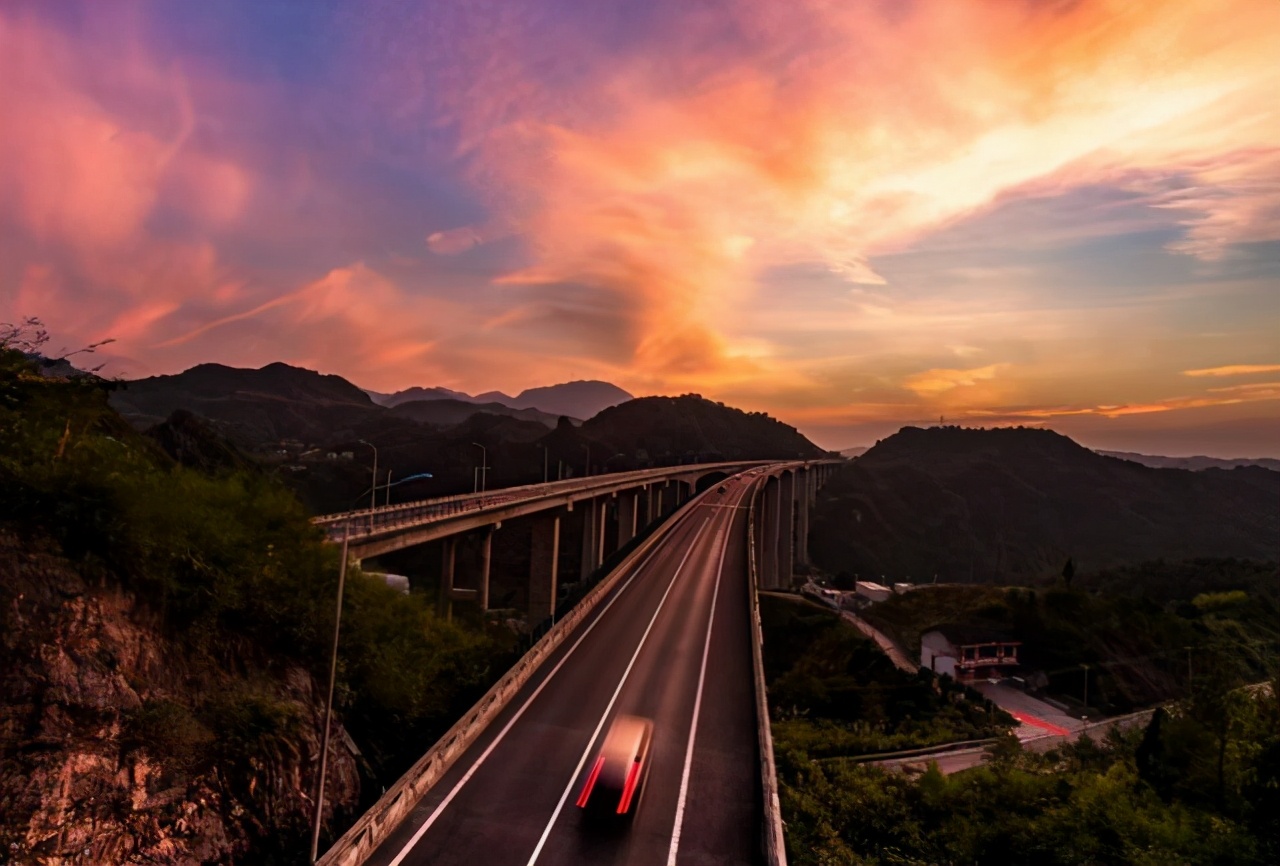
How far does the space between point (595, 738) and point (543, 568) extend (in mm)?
41295

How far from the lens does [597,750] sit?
24.4m

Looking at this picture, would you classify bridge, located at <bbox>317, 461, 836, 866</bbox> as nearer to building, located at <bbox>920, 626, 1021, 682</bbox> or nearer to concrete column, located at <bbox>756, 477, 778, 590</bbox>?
building, located at <bbox>920, 626, 1021, 682</bbox>

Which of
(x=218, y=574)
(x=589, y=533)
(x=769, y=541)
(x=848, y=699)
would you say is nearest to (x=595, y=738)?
(x=218, y=574)

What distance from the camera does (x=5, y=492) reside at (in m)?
20.0

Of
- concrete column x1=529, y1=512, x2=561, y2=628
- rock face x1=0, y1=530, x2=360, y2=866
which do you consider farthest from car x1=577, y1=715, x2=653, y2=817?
concrete column x1=529, y1=512, x2=561, y2=628

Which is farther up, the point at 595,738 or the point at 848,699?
the point at 595,738

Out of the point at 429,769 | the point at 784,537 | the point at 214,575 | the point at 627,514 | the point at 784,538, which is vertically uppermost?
the point at 214,575

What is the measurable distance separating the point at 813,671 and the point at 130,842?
59300mm

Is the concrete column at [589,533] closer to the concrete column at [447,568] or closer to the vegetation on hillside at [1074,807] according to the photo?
the concrete column at [447,568]

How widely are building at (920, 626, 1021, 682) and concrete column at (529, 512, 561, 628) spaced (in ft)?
172

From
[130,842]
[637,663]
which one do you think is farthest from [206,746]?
[637,663]

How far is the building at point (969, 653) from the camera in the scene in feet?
265

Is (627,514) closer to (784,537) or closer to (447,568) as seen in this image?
(447,568)

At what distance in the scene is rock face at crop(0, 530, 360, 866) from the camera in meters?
15.8
